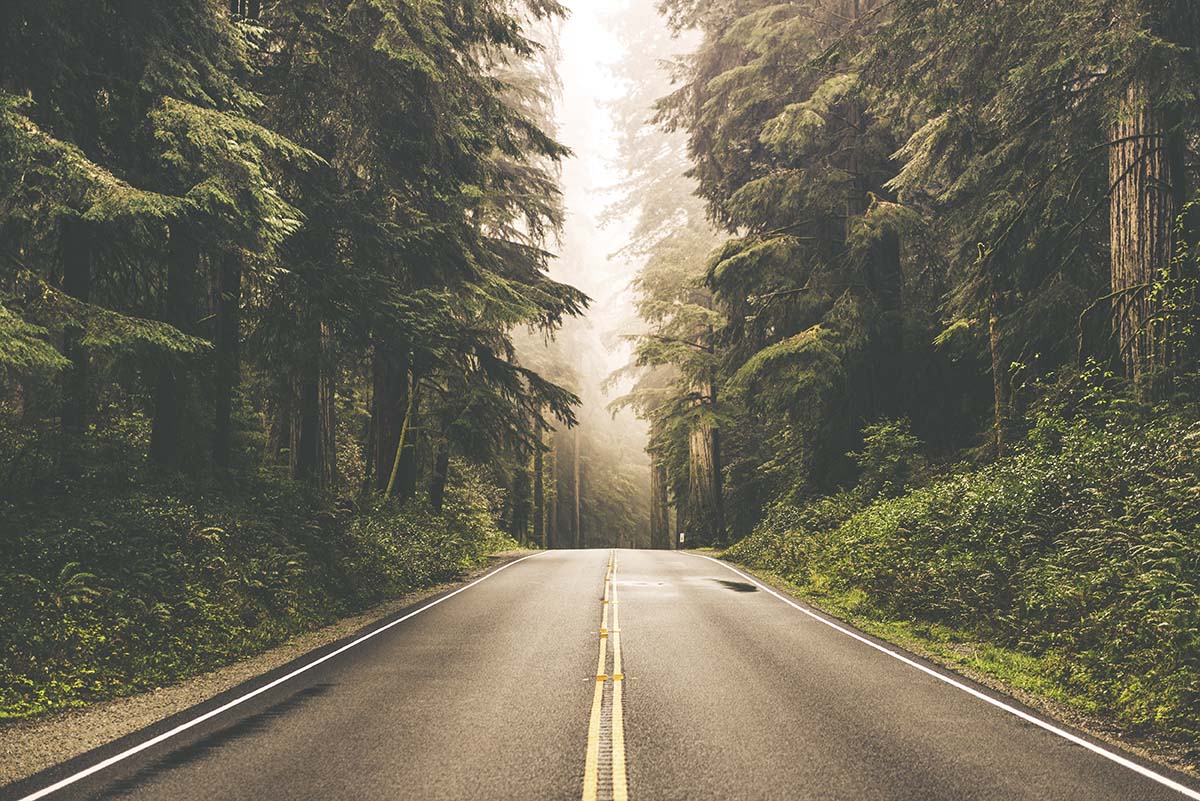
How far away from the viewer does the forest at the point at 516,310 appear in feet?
26.3

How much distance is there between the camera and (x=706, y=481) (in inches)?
1184

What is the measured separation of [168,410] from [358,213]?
474 centimetres

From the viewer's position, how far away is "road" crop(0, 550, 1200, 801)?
186 inches

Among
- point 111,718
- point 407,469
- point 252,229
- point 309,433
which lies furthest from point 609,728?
point 407,469

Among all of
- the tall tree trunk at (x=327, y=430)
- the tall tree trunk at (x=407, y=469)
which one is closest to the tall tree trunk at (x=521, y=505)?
the tall tree trunk at (x=407, y=469)

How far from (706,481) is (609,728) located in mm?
24596

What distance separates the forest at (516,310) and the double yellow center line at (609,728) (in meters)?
4.42

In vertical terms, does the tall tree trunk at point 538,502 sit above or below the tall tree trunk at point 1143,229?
below

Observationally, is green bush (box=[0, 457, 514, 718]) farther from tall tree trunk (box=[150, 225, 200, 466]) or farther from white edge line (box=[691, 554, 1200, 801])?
white edge line (box=[691, 554, 1200, 801])

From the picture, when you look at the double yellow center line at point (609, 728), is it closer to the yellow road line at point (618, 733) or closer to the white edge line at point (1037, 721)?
the yellow road line at point (618, 733)

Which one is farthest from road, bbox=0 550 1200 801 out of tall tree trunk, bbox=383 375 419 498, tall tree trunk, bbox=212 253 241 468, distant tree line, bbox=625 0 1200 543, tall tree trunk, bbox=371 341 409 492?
tall tree trunk, bbox=371 341 409 492

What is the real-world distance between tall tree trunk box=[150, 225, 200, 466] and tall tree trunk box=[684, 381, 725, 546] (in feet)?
65.2

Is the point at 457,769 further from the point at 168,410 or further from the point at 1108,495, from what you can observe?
the point at 168,410

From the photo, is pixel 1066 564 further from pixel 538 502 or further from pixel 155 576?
pixel 538 502
